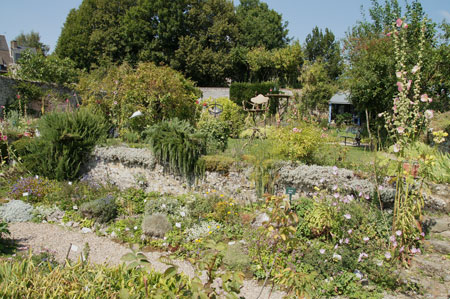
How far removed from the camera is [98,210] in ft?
19.9

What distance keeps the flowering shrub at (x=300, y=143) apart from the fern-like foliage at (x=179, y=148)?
1.68 m

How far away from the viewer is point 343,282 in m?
4.01

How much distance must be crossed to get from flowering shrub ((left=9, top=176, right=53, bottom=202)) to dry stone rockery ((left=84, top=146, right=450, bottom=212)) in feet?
3.45

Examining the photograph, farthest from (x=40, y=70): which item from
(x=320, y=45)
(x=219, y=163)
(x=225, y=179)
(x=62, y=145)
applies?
(x=320, y=45)

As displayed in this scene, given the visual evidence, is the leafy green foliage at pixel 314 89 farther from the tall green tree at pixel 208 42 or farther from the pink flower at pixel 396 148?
the pink flower at pixel 396 148

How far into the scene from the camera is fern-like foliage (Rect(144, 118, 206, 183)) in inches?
274

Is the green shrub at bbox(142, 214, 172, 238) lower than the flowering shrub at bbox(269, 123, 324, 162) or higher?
lower

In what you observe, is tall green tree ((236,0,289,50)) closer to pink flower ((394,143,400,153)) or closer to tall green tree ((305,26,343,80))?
tall green tree ((305,26,343,80))

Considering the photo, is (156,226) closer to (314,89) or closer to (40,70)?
(40,70)

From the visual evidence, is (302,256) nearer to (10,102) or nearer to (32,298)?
(32,298)

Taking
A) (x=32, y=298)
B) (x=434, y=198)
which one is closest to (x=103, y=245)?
(x=32, y=298)

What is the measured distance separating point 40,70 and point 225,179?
17943 mm

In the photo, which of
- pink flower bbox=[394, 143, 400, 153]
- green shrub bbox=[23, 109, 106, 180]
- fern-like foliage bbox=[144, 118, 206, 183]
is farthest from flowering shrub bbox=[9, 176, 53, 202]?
pink flower bbox=[394, 143, 400, 153]

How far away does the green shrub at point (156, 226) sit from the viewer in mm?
5539
